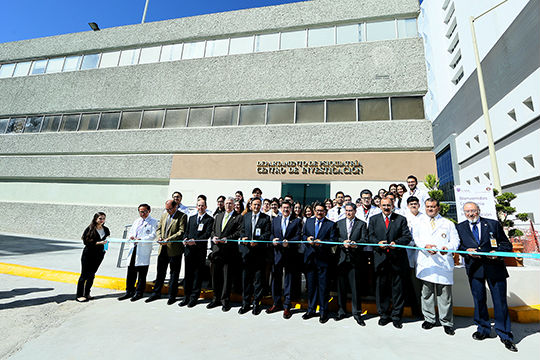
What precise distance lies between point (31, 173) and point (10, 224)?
11.1 ft

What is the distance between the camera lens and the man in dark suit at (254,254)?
487cm

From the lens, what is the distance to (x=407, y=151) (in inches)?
435

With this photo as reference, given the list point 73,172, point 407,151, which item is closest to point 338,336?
point 407,151

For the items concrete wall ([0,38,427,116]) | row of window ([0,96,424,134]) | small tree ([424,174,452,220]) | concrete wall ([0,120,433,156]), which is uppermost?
concrete wall ([0,38,427,116])

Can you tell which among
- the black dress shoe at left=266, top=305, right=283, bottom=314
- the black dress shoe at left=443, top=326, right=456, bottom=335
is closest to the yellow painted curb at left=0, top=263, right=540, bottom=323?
the black dress shoe at left=266, top=305, right=283, bottom=314

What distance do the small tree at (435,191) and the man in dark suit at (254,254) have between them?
586 cm

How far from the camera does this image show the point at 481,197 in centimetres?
512

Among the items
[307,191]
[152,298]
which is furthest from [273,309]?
[307,191]

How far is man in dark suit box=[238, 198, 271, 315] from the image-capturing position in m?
4.87

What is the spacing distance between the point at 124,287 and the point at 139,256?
1.47 m

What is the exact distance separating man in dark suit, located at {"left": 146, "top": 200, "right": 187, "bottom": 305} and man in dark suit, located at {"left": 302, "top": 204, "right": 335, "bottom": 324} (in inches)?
107

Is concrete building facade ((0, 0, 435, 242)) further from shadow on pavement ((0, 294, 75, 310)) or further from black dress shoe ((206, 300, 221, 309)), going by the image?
shadow on pavement ((0, 294, 75, 310))

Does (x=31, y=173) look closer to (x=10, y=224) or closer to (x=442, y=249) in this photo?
(x=10, y=224)

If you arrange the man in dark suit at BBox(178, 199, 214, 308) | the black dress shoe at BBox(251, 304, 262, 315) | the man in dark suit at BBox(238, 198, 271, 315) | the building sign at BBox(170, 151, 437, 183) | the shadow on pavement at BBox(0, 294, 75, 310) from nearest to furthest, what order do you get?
the black dress shoe at BBox(251, 304, 262, 315) < the shadow on pavement at BBox(0, 294, 75, 310) < the man in dark suit at BBox(238, 198, 271, 315) < the man in dark suit at BBox(178, 199, 214, 308) < the building sign at BBox(170, 151, 437, 183)
